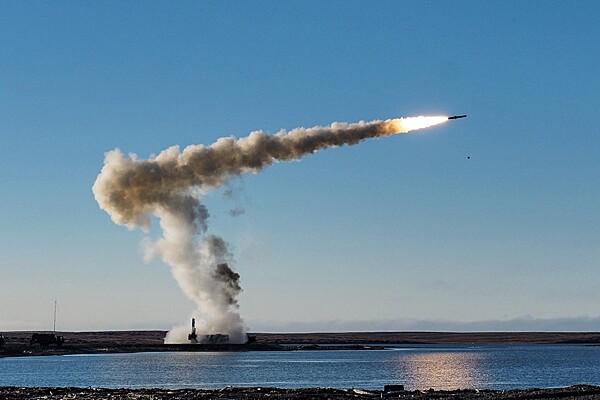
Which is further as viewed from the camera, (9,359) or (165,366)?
(9,359)

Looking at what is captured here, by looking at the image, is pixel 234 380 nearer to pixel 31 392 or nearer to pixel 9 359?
pixel 31 392

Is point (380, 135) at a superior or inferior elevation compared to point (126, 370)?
superior

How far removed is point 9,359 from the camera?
190875 mm

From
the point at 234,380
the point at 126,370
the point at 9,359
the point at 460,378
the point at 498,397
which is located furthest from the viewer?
the point at 9,359

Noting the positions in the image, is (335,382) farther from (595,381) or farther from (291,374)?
(595,381)

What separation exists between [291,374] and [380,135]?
40.0m

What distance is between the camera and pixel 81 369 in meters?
150

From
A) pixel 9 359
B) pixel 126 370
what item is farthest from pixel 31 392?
pixel 9 359

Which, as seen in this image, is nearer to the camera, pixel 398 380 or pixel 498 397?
pixel 498 397

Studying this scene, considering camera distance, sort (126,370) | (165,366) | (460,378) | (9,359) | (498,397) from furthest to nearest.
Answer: (9,359) < (165,366) < (126,370) < (460,378) < (498,397)

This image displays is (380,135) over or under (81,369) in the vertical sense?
over

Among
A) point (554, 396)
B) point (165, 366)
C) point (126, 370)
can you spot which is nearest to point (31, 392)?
point (554, 396)

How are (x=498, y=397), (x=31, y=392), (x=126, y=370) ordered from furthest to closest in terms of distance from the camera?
(x=126, y=370) < (x=31, y=392) < (x=498, y=397)

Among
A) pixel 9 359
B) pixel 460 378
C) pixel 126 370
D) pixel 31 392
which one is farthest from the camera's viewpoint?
pixel 9 359
